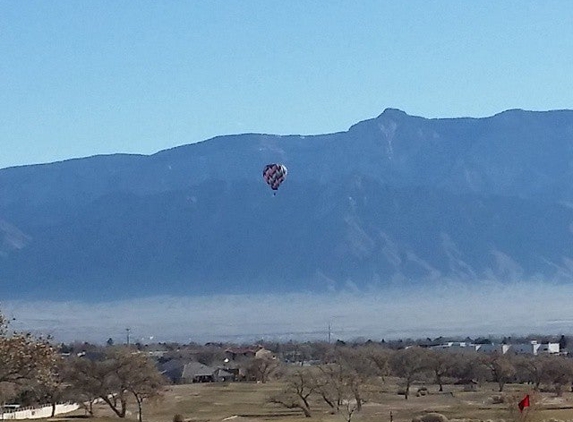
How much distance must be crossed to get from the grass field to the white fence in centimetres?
200

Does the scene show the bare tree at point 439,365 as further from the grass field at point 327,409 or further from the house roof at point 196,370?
the house roof at point 196,370

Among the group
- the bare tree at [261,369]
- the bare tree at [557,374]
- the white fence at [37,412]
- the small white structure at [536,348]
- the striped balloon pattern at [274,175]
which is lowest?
the white fence at [37,412]

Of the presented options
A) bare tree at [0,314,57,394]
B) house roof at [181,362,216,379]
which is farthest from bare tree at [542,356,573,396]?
bare tree at [0,314,57,394]

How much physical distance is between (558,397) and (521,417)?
35398 millimetres

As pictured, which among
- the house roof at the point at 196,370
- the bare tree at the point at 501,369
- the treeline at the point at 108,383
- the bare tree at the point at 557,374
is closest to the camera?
the treeline at the point at 108,383

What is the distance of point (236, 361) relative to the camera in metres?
146

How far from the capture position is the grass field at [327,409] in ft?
221

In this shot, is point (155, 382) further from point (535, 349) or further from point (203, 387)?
point (535, 349)

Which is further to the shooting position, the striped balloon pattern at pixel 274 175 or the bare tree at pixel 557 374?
the bare tree at pixel 557 374

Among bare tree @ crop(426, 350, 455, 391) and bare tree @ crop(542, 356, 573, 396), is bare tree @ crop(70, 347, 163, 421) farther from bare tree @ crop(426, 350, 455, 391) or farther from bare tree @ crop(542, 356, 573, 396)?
bare tree @ crop(542, 356, 573, 396)

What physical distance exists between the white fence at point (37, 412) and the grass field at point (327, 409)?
200 cm

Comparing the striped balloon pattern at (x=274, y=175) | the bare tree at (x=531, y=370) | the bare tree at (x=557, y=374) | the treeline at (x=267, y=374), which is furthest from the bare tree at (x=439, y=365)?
the striped balloon pattern at (x=274, y=175)

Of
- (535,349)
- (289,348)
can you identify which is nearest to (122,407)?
(535,349)

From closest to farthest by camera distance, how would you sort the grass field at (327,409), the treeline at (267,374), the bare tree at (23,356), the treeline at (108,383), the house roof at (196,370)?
the bare tree at (23,356), the treeline at (267,374), the grass field at (327,409), the treeline at (108,383), the house roof at (196,370)
